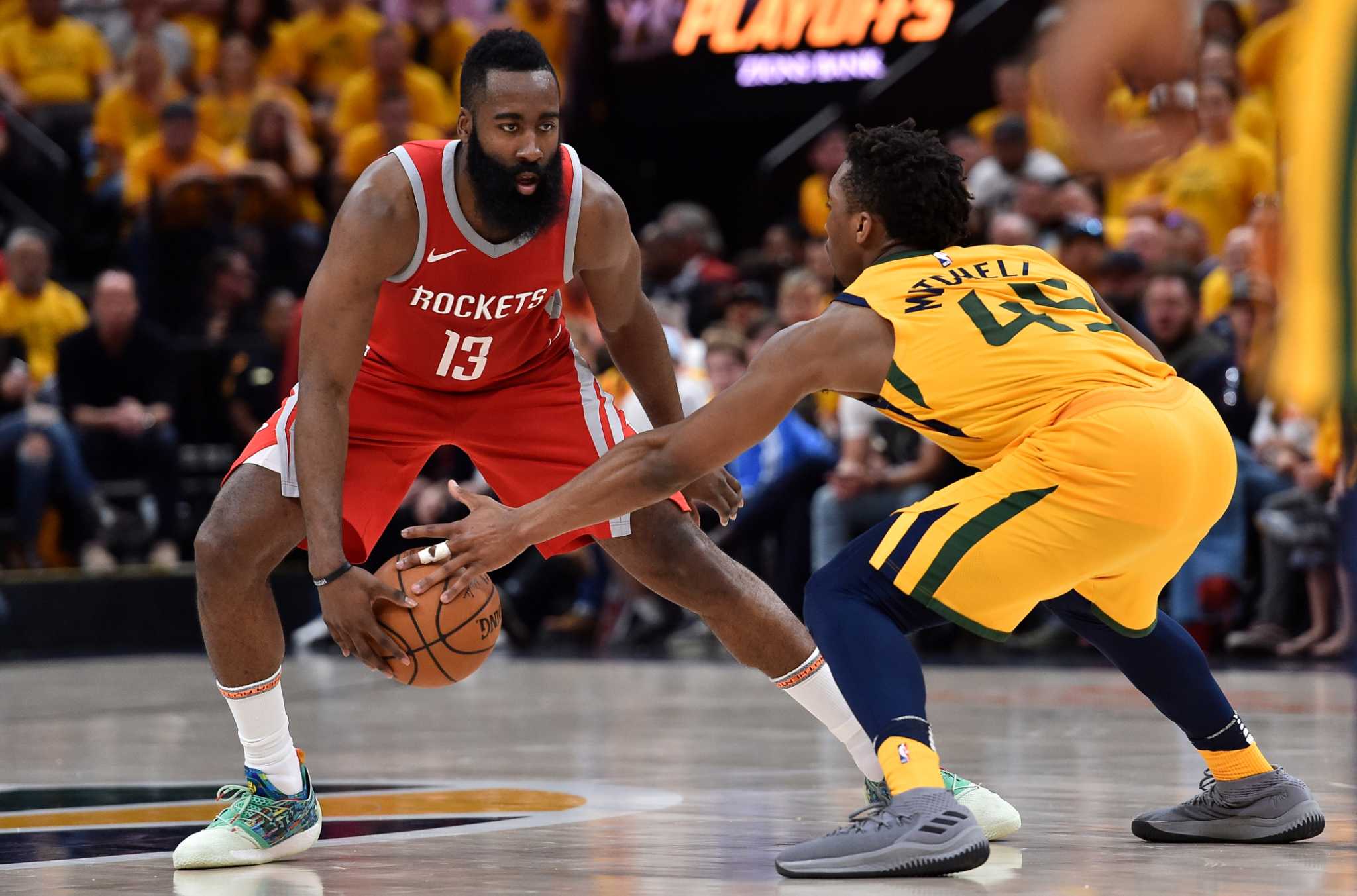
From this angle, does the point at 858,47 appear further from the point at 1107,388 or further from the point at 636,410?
the point at 1107,388

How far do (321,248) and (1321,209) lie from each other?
1105 cm

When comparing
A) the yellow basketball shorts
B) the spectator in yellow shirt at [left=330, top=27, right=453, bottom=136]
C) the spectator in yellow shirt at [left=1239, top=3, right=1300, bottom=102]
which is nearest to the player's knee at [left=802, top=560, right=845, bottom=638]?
the yellow basketball shorts

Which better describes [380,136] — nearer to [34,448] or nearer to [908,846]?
[34,448]

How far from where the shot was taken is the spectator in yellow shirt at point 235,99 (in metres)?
13.1

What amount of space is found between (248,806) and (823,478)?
603 centimetres

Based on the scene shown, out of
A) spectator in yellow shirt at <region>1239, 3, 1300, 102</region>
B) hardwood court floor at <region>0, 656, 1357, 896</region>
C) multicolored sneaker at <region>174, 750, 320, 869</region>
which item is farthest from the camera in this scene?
spectator in yellow shirt at <region>1239, 3, 1300, 102</region>

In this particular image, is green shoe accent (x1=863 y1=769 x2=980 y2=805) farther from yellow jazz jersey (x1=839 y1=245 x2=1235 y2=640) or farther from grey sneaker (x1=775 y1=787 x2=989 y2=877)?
yellow jazz jersey (x1=839 y1=245 x2=1235 y2=640)

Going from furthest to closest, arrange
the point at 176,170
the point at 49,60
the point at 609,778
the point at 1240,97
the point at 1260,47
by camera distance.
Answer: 1. the point at 49,60
2. the point at 176,170
3. the point at 1240,97
4. the point at 1260,47
5. the point at 609,778

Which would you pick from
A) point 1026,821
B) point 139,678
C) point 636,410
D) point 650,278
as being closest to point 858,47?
point 650,278

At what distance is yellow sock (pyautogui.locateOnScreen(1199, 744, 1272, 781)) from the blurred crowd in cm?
325

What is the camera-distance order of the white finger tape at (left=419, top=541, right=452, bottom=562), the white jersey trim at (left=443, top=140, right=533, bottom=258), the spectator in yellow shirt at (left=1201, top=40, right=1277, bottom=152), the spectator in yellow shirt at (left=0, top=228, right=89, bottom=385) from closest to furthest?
1. the white finger tape at (left=419, top=541, right=452, bottom=562)
2. the white jersey trim at (left=443, top=140, right=533, bottom=258)
3. the spectator in yellow shirt at (left=1201, top=40, right=1277, bottom=152)
4. the spectator in yellow shirt at (left=0, top=228, right=89, bottom=385)

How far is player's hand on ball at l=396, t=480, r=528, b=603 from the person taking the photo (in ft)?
12.1

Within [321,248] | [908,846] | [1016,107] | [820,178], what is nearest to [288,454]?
[908,846]

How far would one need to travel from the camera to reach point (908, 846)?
11.4 feet
